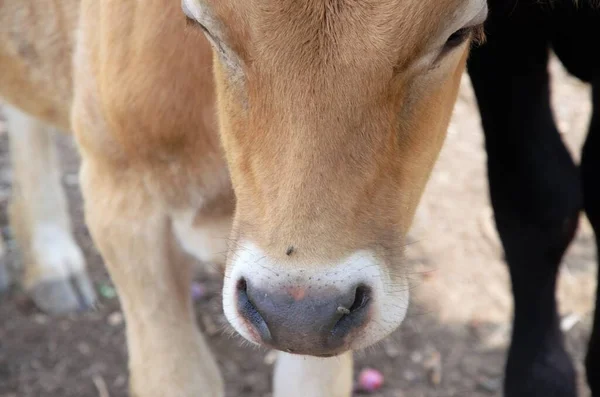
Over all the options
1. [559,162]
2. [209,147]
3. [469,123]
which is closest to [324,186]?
[209,147]

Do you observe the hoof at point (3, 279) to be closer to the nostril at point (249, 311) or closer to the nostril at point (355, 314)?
the nostril at point (249, 311)

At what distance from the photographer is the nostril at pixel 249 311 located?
2.22 meters

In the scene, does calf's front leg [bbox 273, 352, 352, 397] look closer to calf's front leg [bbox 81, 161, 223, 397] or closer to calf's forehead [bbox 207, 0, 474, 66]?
calf's front leg [bbox 81, 161, 223, 397]

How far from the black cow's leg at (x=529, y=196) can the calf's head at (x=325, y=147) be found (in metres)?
0.85

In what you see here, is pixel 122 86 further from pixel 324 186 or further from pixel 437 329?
pixel 437 329

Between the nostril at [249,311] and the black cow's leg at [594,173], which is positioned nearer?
the nostril at [249,311]

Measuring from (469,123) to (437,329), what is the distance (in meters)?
1.56

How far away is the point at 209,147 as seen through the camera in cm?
291

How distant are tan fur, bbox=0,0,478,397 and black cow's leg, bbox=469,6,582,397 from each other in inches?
24.0

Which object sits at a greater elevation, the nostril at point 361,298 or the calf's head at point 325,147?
the calf's head at point 325,147

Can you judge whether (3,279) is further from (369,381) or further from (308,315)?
(308,315)

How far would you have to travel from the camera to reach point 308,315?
2.14m

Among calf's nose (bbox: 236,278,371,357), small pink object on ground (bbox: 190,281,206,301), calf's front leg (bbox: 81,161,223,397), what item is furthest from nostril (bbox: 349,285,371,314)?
small pink object on ground (bbox: 190,281,206,301)

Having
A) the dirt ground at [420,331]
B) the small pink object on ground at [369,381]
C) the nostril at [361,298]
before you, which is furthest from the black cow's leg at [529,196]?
the nostril at [361,298]
